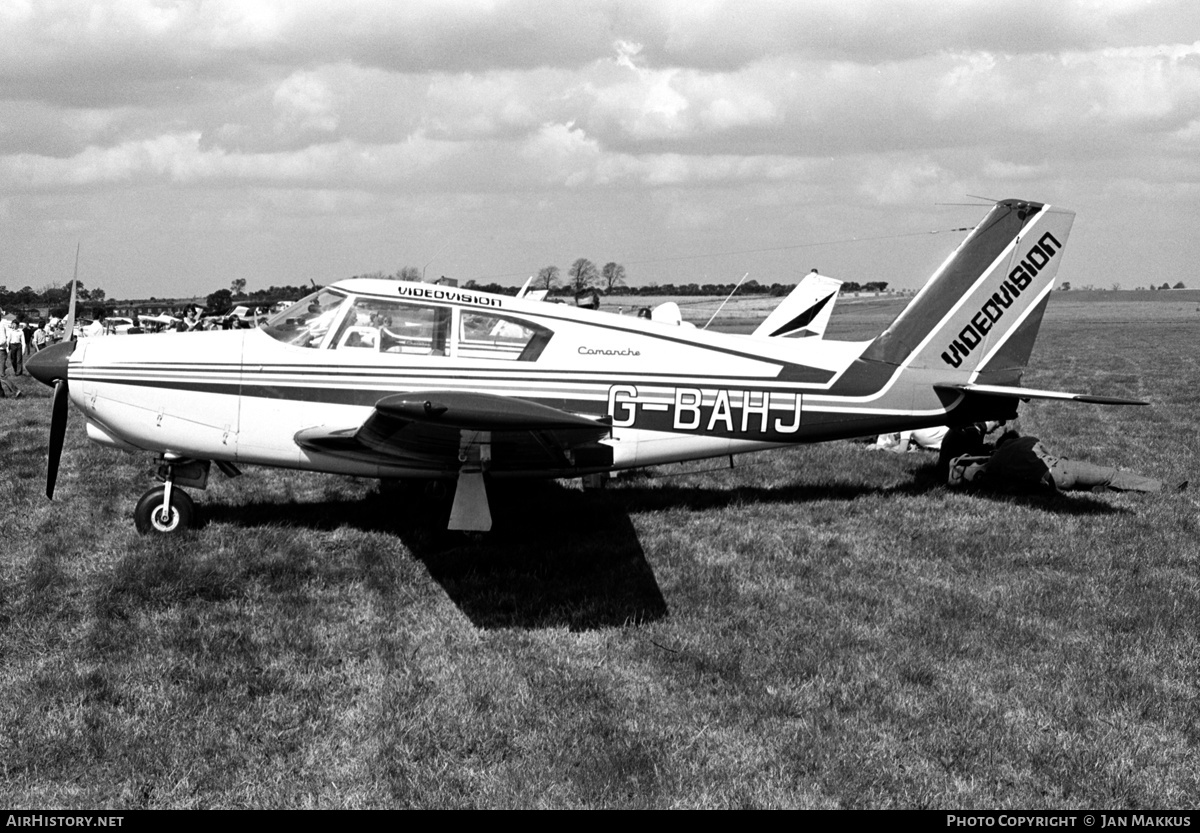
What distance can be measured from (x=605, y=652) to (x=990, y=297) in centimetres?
575

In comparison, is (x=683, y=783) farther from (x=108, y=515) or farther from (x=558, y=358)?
(x=108, y=515)

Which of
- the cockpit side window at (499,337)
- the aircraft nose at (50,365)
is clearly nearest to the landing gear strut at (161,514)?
the aircraft nose at (50,365)

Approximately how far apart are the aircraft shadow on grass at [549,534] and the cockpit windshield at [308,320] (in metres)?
1.65

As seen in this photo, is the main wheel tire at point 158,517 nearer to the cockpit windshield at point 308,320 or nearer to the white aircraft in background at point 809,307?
the cockpit windshield at point 308,320

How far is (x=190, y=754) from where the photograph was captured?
14.7 ft

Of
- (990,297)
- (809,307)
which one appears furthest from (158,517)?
(809,307)

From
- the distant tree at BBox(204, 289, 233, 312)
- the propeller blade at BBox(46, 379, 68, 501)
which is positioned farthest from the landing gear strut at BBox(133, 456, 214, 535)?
the distant tree at BBox(204, 289, 233, 312)

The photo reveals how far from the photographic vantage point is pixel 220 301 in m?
54.3

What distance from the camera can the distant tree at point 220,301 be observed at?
165ft

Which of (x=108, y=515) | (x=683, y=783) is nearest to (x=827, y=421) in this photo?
(x=683, y=783)

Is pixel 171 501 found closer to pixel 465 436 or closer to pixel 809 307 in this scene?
pixel 465 436

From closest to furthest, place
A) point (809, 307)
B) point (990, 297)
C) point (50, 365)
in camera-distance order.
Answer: point (50, 365), point (990, 297), point (809, 307)

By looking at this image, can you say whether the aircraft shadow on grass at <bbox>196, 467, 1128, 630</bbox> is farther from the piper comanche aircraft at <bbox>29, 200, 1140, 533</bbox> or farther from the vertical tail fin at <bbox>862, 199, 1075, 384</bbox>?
the vertical tail fin at <bbox>862, 199, 1075, 384</bbox>

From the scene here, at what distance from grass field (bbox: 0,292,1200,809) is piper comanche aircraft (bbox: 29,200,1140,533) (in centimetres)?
66
